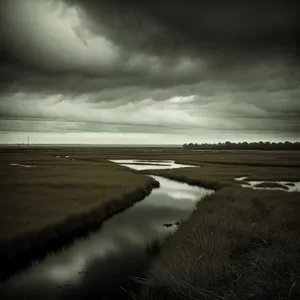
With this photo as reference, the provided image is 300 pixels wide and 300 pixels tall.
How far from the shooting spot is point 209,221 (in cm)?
1310

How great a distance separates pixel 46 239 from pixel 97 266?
3.93 meters

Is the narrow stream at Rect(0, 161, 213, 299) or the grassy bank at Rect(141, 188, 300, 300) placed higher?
the grassy bank at Rect(141, 188, 300, 300)

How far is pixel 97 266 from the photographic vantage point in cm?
1131

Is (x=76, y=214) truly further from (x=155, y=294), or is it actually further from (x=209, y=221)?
(x=155, y=294)

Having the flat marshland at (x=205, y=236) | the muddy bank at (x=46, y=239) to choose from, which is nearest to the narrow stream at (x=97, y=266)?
the muddy bank at (x=46, y=239)

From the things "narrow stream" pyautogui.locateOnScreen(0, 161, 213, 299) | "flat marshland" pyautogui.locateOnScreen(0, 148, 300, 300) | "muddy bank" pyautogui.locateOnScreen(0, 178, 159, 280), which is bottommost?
"narrow stream" pyautogui.locateOnScreen(0, 161, 213, 299)

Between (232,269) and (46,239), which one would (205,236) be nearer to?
(232,269)

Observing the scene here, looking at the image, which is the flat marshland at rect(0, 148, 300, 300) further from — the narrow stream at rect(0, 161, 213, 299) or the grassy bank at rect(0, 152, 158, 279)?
the narrow stream at rect(0, 161, 213, 299)

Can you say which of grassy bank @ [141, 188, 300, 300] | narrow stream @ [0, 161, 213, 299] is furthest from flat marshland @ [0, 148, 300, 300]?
narrow stream @ [0, 161, 213, 299]

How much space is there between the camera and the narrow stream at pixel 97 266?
30.6 ft

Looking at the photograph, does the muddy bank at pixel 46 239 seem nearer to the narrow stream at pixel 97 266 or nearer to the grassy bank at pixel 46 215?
the grassy bank at pixel 46 215

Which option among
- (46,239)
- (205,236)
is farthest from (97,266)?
(205,236)

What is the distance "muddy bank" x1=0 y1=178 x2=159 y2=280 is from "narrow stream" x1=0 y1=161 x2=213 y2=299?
22.6 inches

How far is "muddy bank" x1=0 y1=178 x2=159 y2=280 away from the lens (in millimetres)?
11250
